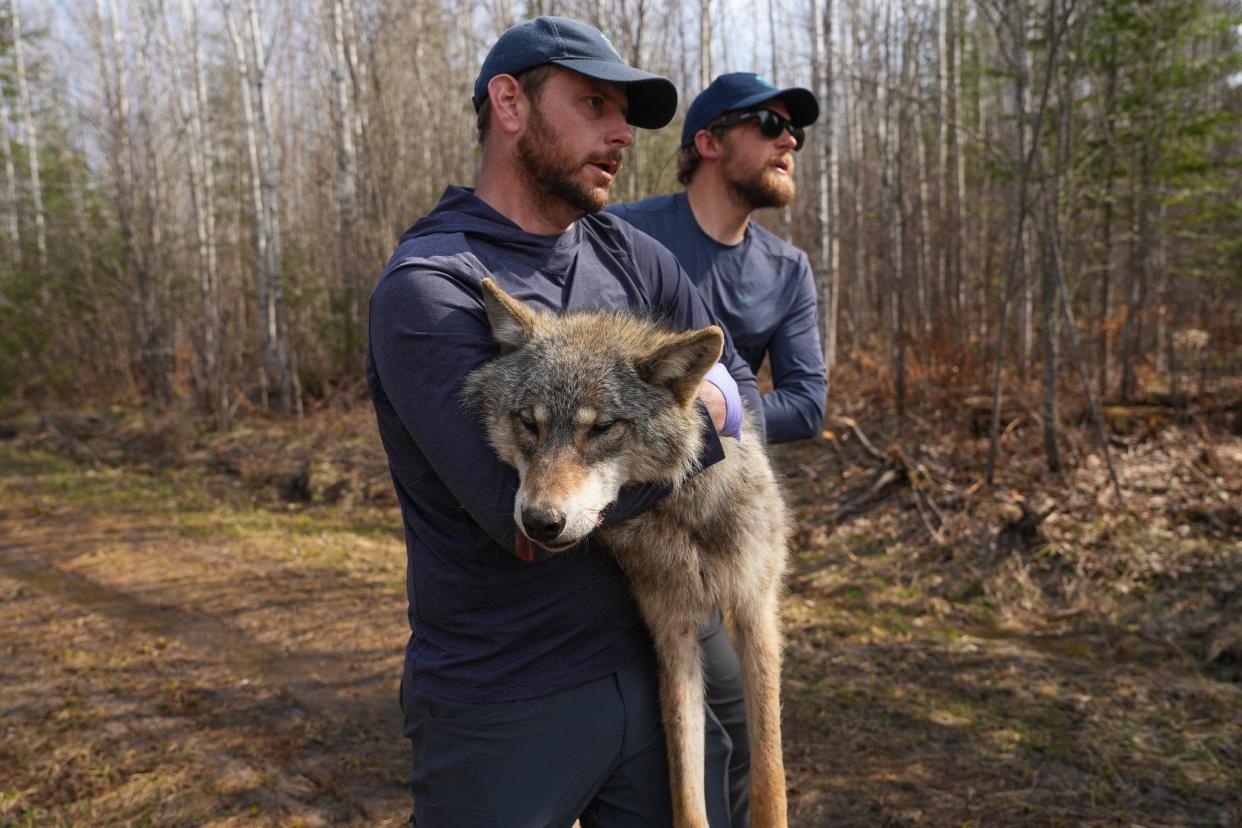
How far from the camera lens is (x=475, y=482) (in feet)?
6.07

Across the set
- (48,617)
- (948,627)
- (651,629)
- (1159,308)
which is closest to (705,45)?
(1159,308)

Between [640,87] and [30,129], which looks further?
[30,129]

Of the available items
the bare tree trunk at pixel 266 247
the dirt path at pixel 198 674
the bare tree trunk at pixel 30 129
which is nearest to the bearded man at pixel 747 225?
the dirt path at pixel 198 674

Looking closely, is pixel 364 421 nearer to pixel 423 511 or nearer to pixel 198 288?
pixel 198 288

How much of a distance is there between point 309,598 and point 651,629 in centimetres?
639

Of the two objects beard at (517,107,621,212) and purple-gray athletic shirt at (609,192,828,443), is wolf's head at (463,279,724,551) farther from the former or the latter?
purple-gray athletic shirt at (609,192,828,443)

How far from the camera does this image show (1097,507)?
832 centimetres

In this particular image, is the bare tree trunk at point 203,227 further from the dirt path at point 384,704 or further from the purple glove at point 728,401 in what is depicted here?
the purple glove at point 728,401

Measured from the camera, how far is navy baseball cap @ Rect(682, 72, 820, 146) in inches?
140

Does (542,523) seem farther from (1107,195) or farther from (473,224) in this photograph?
(1107,195)

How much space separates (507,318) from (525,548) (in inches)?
23.0

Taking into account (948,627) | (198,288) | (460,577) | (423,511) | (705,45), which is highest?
(705,45)

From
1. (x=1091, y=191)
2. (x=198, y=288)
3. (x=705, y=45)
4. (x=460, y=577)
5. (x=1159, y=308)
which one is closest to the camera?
(x=460, y=577)

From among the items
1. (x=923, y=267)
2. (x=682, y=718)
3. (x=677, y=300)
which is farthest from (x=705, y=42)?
(x=682, y=718)
